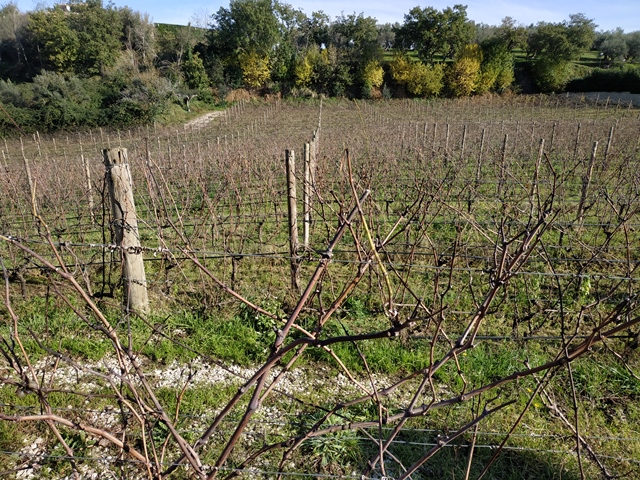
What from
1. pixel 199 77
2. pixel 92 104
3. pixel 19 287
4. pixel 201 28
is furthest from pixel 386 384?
pixel 201 28

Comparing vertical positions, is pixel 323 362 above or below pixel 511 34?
below

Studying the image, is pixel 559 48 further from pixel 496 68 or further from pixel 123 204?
pixel 123 204

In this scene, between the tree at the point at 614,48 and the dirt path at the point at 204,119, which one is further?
the tree at the point at 614,48

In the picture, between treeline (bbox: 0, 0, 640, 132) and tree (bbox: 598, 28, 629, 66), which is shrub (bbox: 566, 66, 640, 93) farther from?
tree (bbox: 598, 28, 629, 66)

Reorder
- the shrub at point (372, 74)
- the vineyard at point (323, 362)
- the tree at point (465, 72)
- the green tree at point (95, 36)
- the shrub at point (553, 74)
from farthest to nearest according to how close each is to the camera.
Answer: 1. the shrub at point (372, 74)
2. the shrub at point (553, 74)
3. the tree at point (465, 72)
4. the green tree at point (95, 36)
5. the vineyard at point (323, 362)

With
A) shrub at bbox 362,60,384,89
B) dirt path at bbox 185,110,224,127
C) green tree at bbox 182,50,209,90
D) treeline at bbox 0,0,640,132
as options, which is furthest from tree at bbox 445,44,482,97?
green tree at bbox 182,50,209,90

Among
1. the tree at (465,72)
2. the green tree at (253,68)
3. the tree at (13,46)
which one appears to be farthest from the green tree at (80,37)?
the tree at (465,72)

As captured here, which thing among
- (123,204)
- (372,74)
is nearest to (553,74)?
(372,74)

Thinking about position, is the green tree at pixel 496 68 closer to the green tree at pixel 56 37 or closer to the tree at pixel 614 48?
the tree at pixel 614 48

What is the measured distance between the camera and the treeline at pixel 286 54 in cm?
2914

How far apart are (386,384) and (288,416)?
79 centimetres

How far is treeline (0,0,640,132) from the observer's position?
2914 cm

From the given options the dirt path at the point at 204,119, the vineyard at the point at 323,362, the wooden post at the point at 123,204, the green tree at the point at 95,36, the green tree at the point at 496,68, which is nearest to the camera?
the vineyard at the point at 323,362

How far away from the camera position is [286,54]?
33312 mm
